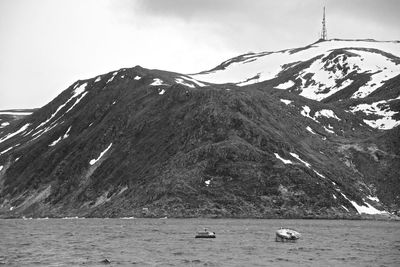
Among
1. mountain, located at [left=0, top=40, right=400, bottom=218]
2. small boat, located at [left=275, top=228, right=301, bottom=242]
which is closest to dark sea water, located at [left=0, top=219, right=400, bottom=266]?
small boat, located at [left=275, top=228, right=301, bottom=242]

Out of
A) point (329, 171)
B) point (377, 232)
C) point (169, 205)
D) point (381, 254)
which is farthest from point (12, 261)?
point (329, 171)

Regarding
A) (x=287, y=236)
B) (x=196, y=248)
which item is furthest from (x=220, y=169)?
(x=196, y=248)

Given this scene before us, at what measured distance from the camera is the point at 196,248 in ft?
232

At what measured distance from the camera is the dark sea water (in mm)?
58469

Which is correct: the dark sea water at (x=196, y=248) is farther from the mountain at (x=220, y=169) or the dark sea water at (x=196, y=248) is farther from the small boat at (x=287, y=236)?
the mountain at (x=220, y=169)

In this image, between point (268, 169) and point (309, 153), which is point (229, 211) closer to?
point (268, 169)

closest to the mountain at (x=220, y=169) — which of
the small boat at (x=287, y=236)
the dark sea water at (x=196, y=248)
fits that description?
the dark sea water at (x=196, y=248)

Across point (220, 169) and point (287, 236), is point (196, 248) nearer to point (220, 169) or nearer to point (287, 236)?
point (287, 236)

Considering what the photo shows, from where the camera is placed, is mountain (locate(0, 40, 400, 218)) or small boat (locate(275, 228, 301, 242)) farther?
mountain (locate(0, 40, 400, 218))

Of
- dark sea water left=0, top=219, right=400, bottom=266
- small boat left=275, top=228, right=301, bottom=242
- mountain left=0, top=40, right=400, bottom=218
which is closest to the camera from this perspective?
dark sea water left=0, top=219, right=400, bottom=266

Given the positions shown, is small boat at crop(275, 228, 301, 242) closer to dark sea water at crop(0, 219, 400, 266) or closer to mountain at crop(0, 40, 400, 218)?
dark sea water at crop(0, 219, 400, 266)

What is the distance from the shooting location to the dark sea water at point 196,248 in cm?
5847

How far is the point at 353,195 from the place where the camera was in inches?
5881

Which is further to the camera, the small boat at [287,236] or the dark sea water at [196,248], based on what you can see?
the small boat at [287,236]
